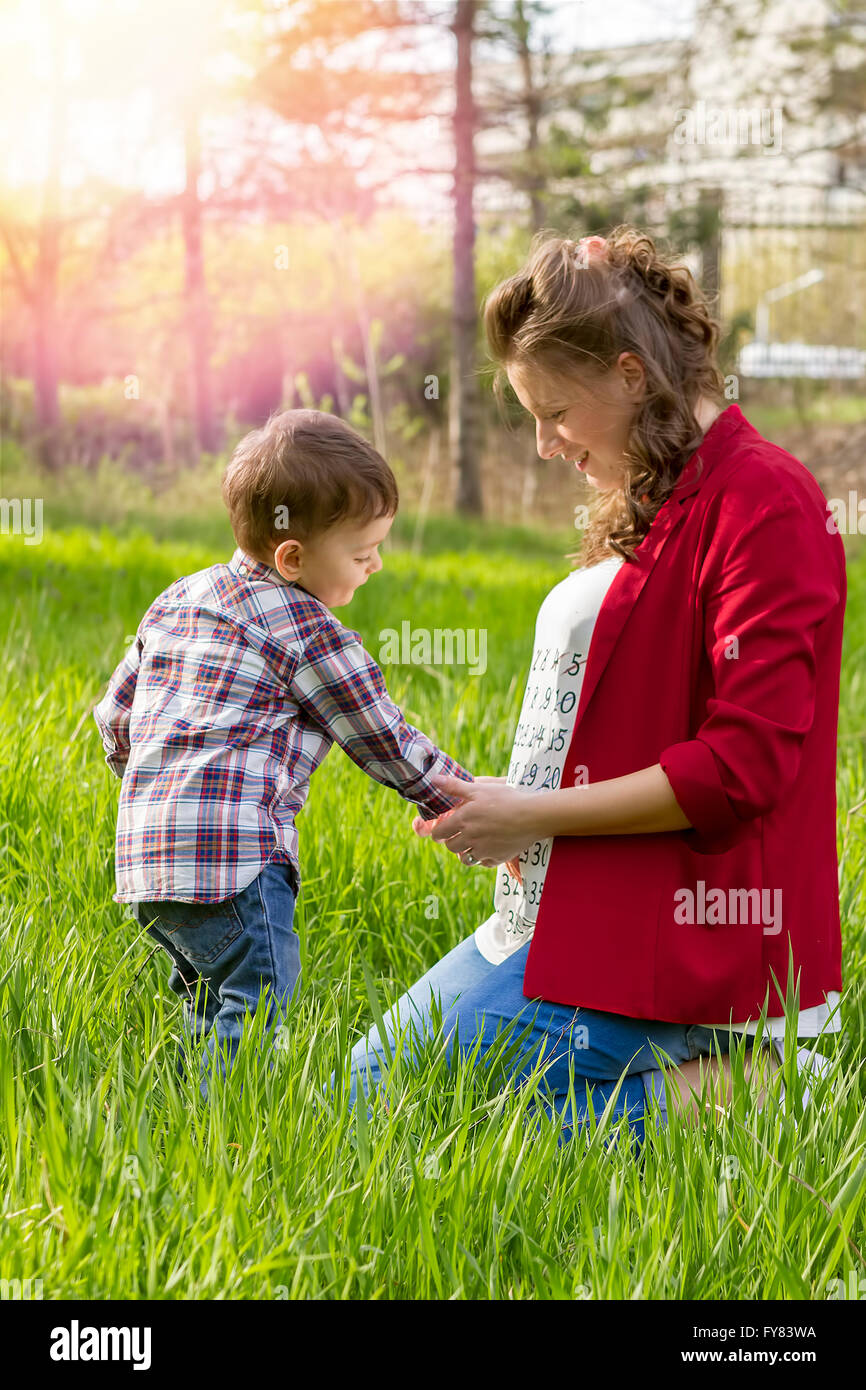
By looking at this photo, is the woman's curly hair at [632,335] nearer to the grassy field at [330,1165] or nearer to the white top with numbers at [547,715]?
the white top with numbers at [547,715]

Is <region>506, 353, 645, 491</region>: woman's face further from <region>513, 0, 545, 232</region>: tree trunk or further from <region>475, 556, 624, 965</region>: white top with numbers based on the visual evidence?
<region>513, 0, 545, 232</region>: tree trunk

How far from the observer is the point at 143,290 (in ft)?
40.2

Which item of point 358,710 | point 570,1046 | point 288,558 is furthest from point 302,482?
point 570,1046

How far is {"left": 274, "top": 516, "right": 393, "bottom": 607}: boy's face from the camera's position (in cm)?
189

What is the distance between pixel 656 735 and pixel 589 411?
0.50 m

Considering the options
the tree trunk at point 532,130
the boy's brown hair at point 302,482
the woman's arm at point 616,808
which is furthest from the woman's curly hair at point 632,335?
the tree trunk at point 532,130

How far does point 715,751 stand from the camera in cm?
164

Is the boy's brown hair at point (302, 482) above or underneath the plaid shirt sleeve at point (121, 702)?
above

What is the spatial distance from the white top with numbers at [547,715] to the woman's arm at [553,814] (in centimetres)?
8

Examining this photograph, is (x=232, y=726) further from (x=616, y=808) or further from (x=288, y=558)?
(x=616, y=808)

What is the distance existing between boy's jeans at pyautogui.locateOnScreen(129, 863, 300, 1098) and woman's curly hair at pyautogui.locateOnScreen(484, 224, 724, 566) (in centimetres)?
74

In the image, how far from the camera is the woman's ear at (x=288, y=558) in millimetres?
1880

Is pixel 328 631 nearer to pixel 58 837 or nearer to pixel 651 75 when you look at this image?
pixel 58 837

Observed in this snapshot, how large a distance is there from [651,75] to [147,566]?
866 centimetres
